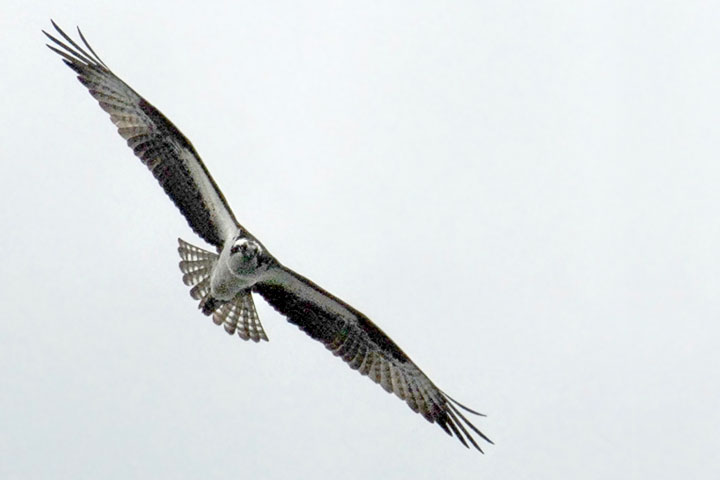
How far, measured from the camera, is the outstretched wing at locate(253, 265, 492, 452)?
57.5 feet

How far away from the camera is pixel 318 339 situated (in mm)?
17750

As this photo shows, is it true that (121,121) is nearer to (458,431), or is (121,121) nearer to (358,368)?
(358,368)

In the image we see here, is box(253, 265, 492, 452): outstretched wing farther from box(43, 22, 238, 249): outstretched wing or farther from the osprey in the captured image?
box(43, 22, 238, 249): outstretched wing

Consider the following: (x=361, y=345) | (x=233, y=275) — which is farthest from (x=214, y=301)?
(x=361, y=345)

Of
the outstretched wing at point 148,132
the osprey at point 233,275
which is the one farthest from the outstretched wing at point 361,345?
the outstretched wing at point 148,132

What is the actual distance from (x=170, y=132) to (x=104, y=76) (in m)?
0.92

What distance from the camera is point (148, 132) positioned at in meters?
17.2

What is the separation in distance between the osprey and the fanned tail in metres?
0.01

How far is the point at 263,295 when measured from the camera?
17750mm

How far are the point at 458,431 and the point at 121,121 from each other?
4.81m

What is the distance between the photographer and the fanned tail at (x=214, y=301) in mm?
17641

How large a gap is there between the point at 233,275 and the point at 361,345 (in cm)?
167

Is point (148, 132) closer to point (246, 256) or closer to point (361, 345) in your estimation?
point (246, 256)

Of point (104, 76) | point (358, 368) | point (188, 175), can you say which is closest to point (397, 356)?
point (358, 368)
